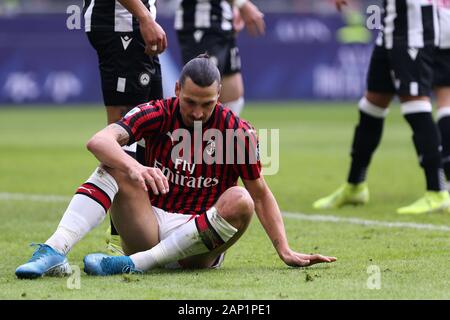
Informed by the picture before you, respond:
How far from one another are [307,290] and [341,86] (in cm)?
1818

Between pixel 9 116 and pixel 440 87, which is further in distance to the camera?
pixel 9 116

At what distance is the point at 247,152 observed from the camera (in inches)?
195

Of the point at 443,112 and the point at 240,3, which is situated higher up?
the point at 240,3

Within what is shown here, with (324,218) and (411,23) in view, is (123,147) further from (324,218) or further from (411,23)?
(411,23)

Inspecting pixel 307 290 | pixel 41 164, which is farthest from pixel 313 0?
pixel 307 290

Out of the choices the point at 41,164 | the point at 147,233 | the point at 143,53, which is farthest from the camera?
the point at 41,164

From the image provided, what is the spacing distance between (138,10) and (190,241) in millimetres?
1349

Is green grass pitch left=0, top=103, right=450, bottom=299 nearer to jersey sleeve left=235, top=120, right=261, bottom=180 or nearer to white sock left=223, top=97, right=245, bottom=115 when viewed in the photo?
jersey sleeve left=235, top=120, right=261, bottom=180

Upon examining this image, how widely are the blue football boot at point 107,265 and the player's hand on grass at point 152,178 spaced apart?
0.54 metres

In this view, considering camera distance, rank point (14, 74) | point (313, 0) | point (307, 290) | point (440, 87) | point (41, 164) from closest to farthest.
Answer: point (307, 290) → point (440, 87) → point (41, 164) → point (14, 74) → point (313, 0)

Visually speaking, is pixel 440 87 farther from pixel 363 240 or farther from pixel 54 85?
pixel 54 85

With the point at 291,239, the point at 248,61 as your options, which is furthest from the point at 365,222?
the point at 248,61

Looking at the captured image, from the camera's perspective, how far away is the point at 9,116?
747 inches

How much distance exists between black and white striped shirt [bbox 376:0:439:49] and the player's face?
3.09 m
